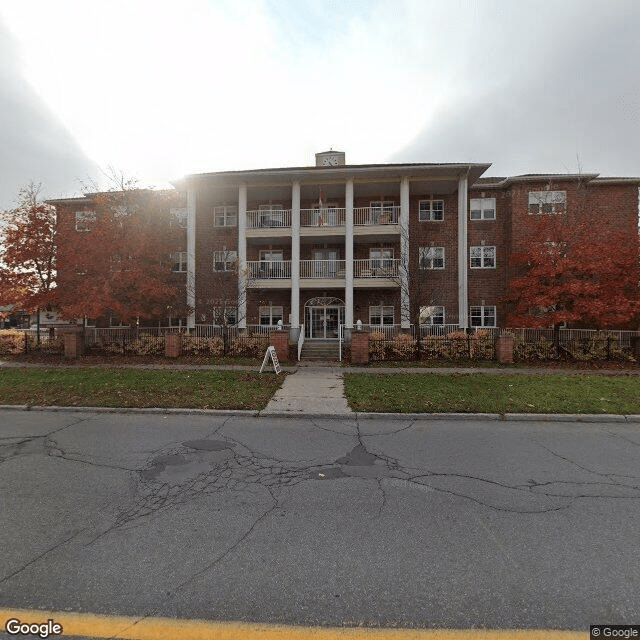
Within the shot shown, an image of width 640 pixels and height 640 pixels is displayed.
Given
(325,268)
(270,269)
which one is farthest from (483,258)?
(270,269)

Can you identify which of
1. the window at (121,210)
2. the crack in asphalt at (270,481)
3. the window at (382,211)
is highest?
the window at (382,211)

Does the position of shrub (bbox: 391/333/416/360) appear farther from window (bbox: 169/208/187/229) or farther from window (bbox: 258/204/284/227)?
window (bbox: 169/208/187/229)

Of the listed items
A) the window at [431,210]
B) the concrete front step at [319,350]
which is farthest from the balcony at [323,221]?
the concrete front step at [319,350]

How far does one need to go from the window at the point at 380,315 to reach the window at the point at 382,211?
5535 mm

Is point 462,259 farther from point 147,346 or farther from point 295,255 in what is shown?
point 147,346

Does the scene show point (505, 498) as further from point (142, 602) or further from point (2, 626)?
point (2, 626)

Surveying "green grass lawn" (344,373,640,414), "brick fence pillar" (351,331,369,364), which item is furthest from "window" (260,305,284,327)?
"green grass lawn" (344,373,640,414)

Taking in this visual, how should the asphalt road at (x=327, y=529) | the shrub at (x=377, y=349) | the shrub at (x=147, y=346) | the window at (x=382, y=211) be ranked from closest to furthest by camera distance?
the asphalt road at (x=327, y=529)
the shrub at (x=377, y=349)
the shrub at (x=147, y=346)
the window at (x=382, y=211)

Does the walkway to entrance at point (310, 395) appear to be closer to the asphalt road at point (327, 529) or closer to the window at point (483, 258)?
the asphalt road at point (327, 529)

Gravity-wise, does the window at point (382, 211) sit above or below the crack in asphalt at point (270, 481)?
above

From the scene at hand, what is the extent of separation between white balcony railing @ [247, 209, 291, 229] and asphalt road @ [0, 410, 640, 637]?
57.7 feet

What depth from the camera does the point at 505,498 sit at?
3760mm

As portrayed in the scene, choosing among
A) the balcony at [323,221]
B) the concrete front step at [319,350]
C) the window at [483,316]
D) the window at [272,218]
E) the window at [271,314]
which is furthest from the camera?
the window at [271,314]

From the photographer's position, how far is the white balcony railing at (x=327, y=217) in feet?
67.2
